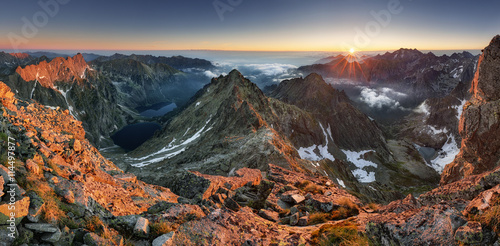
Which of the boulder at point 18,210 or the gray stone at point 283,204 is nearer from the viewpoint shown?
the boulder at point 18,210

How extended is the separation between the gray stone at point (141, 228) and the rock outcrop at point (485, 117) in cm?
7170

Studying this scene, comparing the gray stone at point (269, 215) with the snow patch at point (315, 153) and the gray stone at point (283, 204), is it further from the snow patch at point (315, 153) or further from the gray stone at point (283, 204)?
the snow patch at point (315, 153)

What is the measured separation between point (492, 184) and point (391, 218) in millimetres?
8923

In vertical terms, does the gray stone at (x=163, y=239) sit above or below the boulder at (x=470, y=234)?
below

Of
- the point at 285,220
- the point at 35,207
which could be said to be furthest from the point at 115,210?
the point at 285,220

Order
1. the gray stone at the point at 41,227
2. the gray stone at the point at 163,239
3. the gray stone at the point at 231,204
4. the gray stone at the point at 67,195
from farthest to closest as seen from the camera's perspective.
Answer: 1. the gray stone at the point at 231,204
2. the gray stone at the point at 67,195
3. the gray stone at the point at 163,239
4. the gray stone at the point at 41,227

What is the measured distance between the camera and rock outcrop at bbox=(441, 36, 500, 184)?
5288 cm

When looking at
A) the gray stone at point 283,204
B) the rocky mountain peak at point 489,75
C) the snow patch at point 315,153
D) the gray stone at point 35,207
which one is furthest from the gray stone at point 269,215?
the snow patch at point 315,153

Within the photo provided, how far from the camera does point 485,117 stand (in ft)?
176

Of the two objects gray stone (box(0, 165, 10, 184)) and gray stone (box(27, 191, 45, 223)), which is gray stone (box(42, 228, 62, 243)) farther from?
gray stone (box(0, 165, 10, 184))

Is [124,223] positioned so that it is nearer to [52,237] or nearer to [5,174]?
[52,237]

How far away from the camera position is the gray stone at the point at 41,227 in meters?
7.25

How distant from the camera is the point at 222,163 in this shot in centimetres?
6100

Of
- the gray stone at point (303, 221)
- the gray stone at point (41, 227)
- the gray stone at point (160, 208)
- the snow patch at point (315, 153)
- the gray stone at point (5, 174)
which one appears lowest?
the snow patch at point (315, 153)
